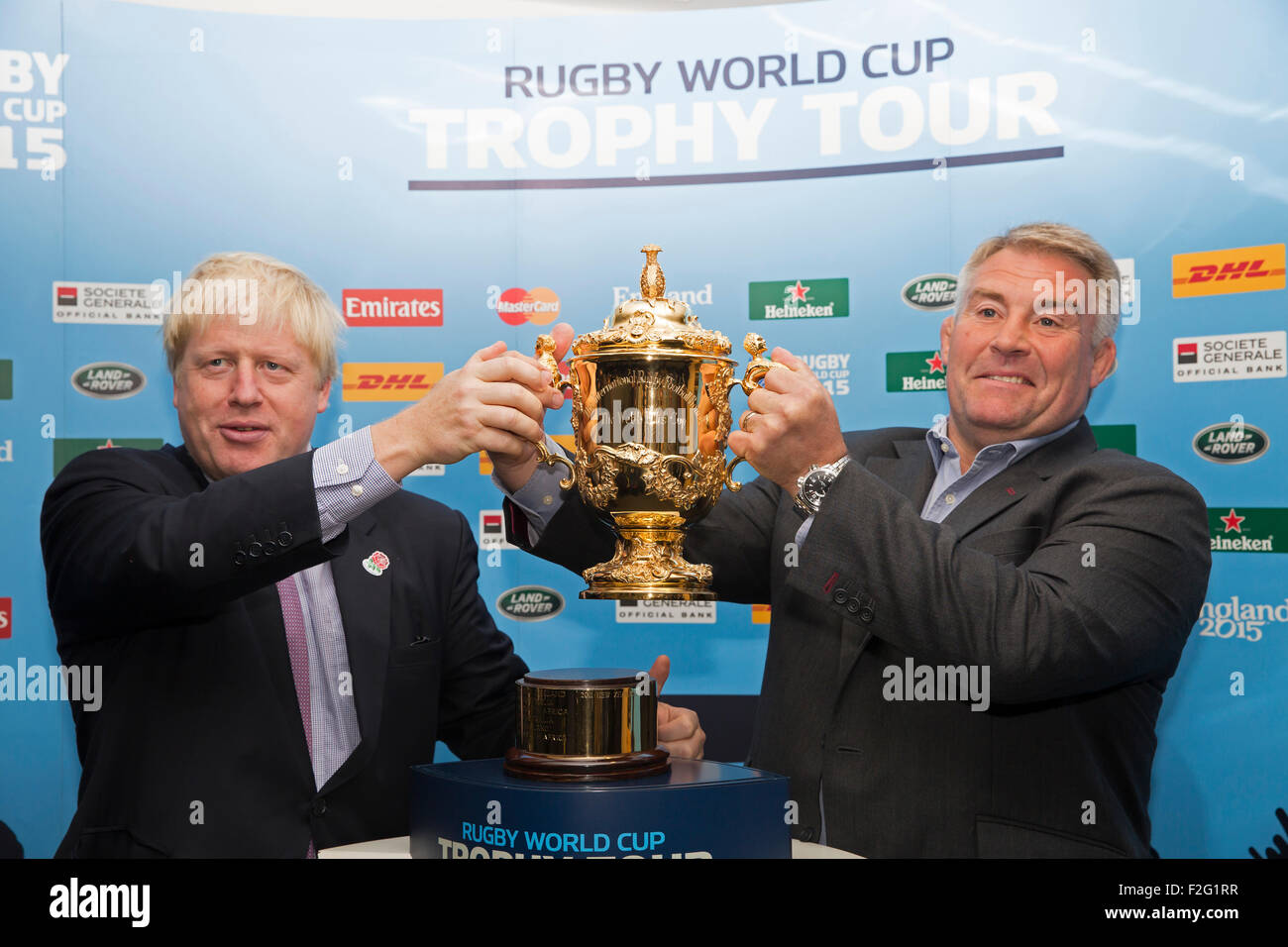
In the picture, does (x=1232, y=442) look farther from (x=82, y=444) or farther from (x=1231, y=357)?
(x=82, y=444)

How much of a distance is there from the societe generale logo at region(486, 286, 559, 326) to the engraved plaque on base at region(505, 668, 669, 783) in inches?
116

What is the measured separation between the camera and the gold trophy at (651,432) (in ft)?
6.38

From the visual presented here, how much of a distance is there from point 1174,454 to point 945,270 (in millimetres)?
1117

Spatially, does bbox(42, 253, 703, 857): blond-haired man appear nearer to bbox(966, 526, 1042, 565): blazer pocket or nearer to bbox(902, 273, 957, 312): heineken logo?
bbox(966, 526, 1042, 565): blazer pocket

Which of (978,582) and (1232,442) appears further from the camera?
(1232,442)

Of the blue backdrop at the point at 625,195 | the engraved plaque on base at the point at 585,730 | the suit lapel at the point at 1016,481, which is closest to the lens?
the engraved plaque on base at the point at 585,730

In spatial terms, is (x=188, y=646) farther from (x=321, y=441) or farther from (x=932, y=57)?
(x=932, y=57)

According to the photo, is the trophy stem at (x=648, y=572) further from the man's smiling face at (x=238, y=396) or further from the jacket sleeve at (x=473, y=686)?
the man's smiling face at (x=238, y=396)

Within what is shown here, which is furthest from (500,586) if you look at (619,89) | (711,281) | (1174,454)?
(1174,454)

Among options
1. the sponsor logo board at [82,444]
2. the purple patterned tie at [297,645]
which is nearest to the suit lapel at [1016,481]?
the purple patterned tie at [297,645]

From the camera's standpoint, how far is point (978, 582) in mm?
1879

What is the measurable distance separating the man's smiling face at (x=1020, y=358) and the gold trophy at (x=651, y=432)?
0.64 meters

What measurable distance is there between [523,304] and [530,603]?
49.4 inches

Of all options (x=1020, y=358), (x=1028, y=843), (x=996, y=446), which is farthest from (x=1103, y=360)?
(x=1028, y=843)
